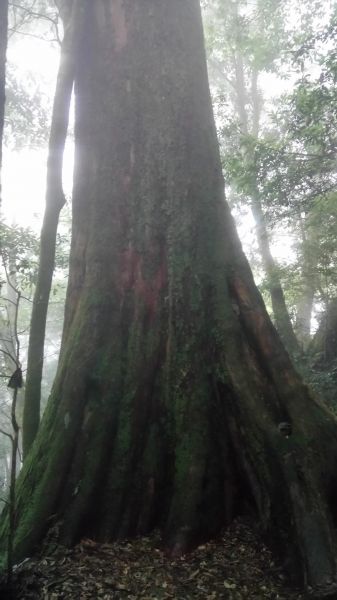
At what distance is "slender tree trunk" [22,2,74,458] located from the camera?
171 inches

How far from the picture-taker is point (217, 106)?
47.0 ft

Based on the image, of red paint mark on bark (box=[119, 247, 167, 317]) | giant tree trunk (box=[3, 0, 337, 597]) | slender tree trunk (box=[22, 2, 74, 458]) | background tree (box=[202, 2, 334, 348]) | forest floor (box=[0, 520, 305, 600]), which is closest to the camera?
forest floor (box=[0, 520, 305, 600])

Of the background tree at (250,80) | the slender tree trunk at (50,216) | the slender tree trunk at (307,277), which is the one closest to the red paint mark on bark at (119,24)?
the slender tree trunk at (50,216)

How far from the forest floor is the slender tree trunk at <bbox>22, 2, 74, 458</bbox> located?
4.40ft

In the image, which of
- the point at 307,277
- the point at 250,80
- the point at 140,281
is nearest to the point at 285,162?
the point at 307,277

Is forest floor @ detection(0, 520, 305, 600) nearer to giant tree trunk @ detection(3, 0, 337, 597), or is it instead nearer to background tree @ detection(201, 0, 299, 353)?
giant tree trunk @ detection(3, 0, 337, 597)

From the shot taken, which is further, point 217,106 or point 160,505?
point 217,106

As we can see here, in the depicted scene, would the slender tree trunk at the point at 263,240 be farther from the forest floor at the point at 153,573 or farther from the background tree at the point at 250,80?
the forest floor at the point at 153,573

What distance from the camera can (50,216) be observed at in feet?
15.5

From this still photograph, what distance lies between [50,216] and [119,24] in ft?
7.02

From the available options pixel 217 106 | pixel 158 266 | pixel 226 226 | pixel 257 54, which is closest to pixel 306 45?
pixel 226 226

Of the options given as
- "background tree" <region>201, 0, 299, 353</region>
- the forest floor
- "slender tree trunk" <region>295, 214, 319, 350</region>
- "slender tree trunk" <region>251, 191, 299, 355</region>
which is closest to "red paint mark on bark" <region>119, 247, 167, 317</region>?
the forest floor

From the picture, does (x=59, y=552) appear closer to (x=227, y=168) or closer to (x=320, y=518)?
(x=320, y=518)

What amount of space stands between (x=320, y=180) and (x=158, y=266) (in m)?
6.16
